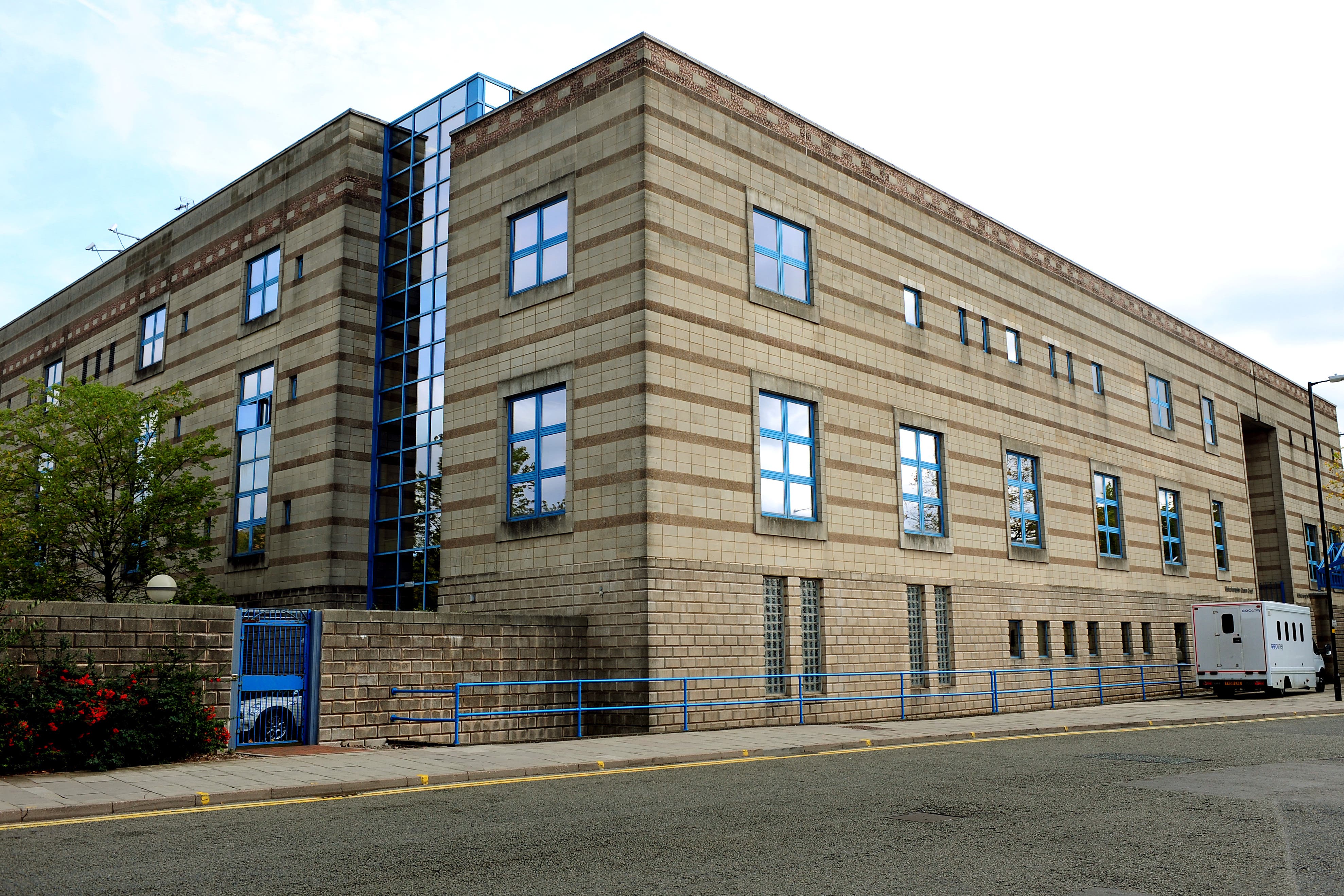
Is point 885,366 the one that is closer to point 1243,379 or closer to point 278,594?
point 278,594

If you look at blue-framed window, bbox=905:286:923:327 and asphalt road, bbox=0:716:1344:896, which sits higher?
blue-framed window, bbox=905:286:923:327

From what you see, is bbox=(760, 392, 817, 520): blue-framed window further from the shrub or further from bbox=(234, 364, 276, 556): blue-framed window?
bbox=(234, 364, 276, 556): blue-framed window

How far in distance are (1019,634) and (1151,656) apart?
362 inches

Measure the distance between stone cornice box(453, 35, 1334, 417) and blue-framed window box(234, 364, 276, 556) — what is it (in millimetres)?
10368

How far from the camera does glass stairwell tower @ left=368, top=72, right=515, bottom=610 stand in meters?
28.5

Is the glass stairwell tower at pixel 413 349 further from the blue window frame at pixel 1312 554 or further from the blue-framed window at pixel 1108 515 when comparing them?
the blue window frame at pixel 1312 554

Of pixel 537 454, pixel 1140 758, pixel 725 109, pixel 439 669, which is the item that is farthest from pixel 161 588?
pixel 1140 758

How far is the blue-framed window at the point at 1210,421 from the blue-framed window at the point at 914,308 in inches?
819

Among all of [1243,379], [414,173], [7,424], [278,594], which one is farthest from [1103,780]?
[1243,379]

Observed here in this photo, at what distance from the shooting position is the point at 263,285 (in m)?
32.8

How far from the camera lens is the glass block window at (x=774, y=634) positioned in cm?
2291

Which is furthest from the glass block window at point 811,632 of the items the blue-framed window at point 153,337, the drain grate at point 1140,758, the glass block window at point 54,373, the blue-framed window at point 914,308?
the glass block window at point 54,373

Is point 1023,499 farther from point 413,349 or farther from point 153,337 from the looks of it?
point 153,337

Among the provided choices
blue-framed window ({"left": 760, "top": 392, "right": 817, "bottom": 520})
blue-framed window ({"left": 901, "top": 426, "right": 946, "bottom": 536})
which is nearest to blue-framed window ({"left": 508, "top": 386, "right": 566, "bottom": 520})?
blue-framed window ({"left": 760, "top": 392, "right": 817, "bottom": 520})
